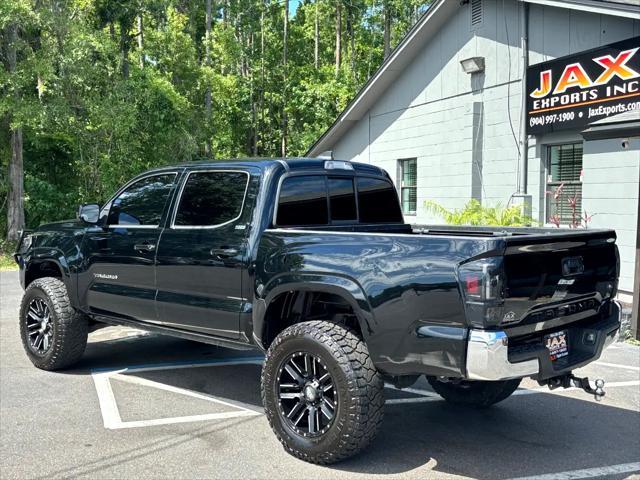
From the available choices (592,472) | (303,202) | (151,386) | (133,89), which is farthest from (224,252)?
(133,89)

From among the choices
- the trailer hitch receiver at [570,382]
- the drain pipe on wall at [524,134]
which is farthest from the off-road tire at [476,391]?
the drain pipe on wall at [524,134]

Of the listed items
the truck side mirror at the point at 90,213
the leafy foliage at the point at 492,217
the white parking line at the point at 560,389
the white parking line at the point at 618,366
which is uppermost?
the truck side mirror at the point at 90,213

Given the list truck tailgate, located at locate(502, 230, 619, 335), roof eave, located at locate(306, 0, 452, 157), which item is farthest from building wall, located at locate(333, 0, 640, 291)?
truck tailgate, located at locate(502, 230, 619, 335)

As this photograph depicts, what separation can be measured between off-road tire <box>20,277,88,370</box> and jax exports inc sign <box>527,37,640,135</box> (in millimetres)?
8441

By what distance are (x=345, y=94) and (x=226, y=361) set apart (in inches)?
1126

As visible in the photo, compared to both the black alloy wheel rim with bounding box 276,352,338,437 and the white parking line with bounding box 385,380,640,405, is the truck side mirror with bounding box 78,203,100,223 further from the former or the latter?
the white parking line with bounding box 385,380,640,405

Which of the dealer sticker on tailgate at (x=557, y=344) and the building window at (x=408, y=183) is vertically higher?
the building window at (x=408, y=183)

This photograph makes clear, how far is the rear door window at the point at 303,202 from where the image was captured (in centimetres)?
493

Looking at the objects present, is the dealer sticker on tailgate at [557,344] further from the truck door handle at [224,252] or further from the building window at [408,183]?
the building window at [408,183]

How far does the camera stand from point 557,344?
407 cm

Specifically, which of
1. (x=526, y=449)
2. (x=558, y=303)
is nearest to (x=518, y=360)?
(x=558, y=303)

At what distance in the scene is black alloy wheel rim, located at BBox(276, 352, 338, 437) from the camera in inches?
165

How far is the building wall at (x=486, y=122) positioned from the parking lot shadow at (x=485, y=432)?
531 centimetres

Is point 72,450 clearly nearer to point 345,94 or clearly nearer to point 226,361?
point 226,361
